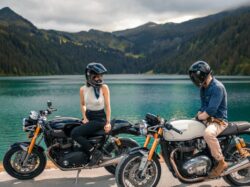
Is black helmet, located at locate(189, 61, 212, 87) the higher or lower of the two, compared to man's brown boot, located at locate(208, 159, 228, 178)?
higher

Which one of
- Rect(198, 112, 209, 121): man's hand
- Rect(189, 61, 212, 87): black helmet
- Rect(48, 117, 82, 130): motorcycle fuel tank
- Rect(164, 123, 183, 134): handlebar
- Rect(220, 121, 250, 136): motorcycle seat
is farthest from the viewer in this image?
Rect(48, 117, 82, 130): motorcycle fuel tank

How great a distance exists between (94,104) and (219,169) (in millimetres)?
2851

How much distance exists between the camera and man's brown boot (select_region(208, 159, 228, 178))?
6902 mm

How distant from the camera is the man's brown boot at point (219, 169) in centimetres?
690

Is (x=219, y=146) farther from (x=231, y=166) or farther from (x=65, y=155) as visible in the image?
(x=65, y=155)

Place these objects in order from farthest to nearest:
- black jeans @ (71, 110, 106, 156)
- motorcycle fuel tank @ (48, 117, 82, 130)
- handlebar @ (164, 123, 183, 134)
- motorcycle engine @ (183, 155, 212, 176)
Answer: motorcycle fuel tank @ (48, 117, 82, 130) → black jeans @ (71, 110, 106, 156) → motorcycle engine @ (183, 155, 212, 176) → handlebar @ (164, 123, 183, 134)

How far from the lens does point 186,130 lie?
6.74m

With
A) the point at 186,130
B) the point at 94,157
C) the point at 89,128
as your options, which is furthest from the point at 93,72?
the point at 186,130

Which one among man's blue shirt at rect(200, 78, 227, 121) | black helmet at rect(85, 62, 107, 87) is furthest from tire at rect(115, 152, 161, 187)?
black helmet at rect(85, 62, 107, 87)

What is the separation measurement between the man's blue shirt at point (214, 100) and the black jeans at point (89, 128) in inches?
85.0

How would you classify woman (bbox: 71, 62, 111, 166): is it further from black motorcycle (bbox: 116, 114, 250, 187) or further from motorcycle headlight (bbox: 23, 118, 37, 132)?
black motorcycle (bbox: 116, 114, 250, 187)

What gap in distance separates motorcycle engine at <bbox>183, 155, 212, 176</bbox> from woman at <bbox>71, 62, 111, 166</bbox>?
6.34ft

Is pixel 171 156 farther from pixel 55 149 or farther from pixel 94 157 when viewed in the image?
pixel 55 149

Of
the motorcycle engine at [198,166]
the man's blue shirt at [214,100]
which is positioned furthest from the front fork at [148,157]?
the man's blue shirt at [214,100]
